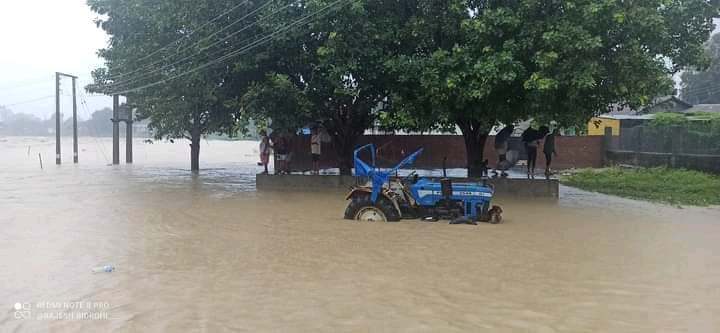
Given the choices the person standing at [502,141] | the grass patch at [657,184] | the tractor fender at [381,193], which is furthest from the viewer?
A: the person standing at [502,141]

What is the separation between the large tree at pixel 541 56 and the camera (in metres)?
12.8

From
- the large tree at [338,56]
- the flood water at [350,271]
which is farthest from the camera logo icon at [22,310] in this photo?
the large tree at [338,56]

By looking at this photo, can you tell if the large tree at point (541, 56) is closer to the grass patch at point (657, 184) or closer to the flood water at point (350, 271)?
the flood water at point (350, 271)

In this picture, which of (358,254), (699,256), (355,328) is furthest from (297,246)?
(699,256)

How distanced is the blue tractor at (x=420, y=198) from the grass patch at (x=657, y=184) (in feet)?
20.9

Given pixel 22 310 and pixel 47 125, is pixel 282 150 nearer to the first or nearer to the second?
pixel 22 310

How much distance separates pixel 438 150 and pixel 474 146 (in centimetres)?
691

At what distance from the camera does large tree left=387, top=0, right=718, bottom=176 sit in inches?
505

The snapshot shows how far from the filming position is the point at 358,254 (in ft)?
27.4

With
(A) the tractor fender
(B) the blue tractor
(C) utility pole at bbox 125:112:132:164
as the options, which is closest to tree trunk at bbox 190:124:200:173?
(C) utility pole at bbox 125:112:132:164

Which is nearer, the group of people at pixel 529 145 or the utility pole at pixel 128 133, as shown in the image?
the group of people at pixel 529 145

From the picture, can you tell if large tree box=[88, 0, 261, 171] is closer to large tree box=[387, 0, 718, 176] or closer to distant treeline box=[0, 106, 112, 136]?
large tree box=[387, 0, 718, 176]

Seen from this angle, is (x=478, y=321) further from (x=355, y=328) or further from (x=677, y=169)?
(x=677, y=169)

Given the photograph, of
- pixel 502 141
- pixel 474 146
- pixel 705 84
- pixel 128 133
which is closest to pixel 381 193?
pixel 474 146
